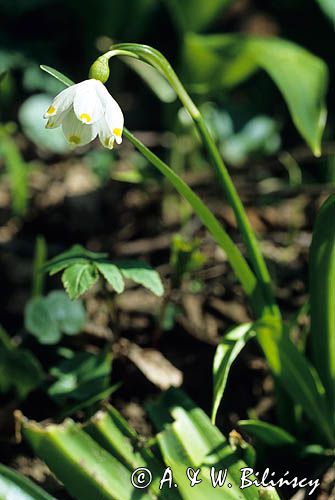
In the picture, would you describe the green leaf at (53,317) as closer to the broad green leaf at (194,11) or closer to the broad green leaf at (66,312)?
the broad green leaf at (66,312)

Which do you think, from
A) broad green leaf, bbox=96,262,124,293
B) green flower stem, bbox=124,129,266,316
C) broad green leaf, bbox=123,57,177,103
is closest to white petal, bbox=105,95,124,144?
green flower stem, bbox=124,129,266,316

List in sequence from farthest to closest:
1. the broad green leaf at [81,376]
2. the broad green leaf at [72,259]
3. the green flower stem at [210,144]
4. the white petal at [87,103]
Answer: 1. the broad green leaf at [81,376]
2. the broad green leaf at [72,259]
3. the green flower stem at [210,144]
4. the white petal at [87,103]

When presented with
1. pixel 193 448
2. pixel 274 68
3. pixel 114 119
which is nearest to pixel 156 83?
pixel 274 68

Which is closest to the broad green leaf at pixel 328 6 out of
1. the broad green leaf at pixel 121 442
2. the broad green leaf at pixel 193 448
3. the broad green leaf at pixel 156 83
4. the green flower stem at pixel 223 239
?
the broad green leaf at pixel 156 83

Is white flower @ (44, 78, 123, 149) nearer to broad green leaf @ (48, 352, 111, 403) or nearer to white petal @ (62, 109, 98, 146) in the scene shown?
white petal @ (62, 109, 98, 146)

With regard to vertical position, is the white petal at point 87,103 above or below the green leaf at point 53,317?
above

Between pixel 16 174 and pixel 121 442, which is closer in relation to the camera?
pixel 121 442

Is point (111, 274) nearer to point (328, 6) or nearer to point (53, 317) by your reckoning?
point (53, 317)

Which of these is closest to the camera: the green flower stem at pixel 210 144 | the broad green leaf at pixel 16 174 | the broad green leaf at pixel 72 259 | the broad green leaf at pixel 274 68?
the green flower stem at pixel 210 144
